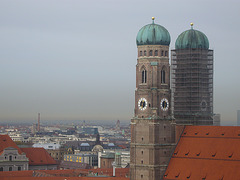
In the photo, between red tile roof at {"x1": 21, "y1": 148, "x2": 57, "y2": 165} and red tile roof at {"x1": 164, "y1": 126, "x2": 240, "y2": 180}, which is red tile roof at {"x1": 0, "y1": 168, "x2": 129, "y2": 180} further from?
red tile roof at {"x1": 164, "y1": 126, "x2": 240, "y2": 180}

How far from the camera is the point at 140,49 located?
10462cm

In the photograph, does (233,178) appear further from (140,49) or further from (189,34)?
(189,34)

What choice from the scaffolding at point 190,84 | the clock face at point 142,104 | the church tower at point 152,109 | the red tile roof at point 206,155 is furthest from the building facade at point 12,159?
the red tile roof at point 206,155

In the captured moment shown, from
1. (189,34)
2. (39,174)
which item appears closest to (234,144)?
(189,34)

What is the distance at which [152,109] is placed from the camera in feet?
338

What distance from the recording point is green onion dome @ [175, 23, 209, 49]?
11906 centimetres

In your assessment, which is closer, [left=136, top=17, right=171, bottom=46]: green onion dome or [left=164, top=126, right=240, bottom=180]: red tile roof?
[left=164, top=126, right=240, bottom=180]: red tile roof

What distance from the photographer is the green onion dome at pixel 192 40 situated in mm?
119062

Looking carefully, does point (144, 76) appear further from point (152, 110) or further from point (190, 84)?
point (190, 84)

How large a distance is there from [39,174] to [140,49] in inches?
1681

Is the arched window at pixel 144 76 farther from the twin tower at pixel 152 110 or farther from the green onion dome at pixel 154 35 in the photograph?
the green onion dome at pixel 154 35

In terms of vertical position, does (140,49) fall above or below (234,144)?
above

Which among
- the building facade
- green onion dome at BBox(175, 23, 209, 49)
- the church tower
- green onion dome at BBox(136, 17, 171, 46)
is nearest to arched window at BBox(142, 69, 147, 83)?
the church tower

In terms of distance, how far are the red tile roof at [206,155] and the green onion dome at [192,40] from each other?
20.1m
